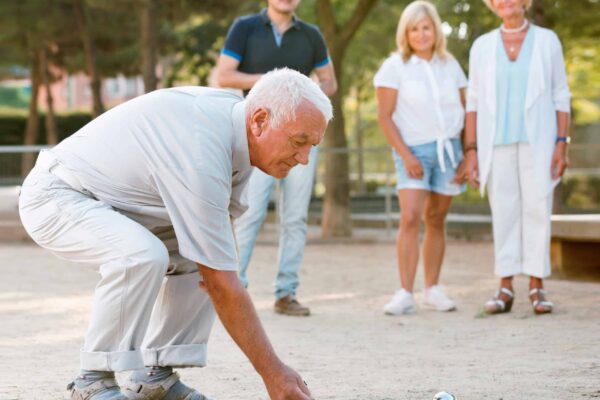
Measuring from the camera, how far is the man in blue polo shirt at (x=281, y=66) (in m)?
7.44

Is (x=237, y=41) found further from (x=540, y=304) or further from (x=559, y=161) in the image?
(x=540, y=304)

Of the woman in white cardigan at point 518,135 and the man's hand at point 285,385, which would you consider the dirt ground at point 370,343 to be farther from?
the man's hand at point 285,385

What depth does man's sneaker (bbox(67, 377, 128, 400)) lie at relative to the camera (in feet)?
13.9

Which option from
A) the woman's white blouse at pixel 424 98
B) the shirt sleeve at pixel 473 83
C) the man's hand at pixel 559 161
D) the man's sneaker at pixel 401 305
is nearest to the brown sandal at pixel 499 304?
the man's sneaker at pixel 401 305

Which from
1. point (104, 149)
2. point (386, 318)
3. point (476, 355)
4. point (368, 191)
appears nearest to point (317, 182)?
point (368, 191)

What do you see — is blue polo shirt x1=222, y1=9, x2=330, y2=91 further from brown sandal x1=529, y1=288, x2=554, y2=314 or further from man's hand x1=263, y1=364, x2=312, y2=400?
man's hand x1=263, y1=364, x2=312, y2=400

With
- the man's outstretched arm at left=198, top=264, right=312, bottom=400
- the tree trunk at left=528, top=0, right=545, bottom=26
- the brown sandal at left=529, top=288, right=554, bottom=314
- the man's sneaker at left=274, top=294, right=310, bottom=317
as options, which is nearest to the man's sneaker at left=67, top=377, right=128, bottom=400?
the man's outstretched arm at left=198, top=264, right=312, bottom=400

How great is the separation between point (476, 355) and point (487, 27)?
1231cm

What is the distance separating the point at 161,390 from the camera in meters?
4.57

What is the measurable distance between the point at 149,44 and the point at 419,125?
35.5ft

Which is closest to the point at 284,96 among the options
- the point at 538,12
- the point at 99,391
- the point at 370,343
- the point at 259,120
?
the point at 259,120

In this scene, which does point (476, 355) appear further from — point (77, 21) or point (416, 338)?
point (77, 21)

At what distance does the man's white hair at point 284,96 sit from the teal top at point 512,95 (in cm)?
374

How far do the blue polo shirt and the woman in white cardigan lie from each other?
1115 millimetres
